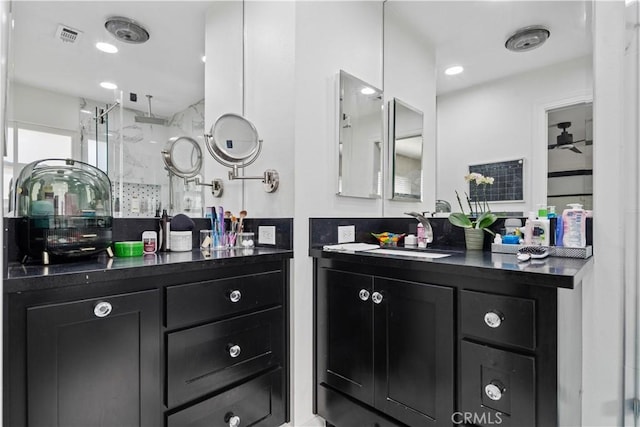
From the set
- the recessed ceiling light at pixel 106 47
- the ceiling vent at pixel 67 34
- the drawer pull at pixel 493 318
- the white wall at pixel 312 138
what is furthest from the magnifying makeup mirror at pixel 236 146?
the drawer pull at pixel 493 318

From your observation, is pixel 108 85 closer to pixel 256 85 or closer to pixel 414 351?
pixel 256 85

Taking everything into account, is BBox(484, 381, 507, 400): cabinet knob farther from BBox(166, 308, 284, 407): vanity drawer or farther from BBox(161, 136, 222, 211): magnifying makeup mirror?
BBox(161, 136, 222, 211): magnifying makeup mirror

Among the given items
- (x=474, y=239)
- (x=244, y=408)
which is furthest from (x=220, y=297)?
(x=474, y=239)

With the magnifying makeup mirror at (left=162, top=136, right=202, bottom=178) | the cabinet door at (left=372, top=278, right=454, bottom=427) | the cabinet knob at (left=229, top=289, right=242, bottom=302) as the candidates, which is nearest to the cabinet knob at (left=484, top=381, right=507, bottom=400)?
the cabinet door at (left=372, top=278, right=454, bottom=427)

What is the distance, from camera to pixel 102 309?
3.30 ft

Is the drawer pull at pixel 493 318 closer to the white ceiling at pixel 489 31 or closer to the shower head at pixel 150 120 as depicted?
the white ceiling at pixel 489 31

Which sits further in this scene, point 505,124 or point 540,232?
point 505,124

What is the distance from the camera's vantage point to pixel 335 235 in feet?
5.62

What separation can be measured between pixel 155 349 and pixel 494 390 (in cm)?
110

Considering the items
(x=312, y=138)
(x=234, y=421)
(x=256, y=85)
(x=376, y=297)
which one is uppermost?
(x=256, y=85)

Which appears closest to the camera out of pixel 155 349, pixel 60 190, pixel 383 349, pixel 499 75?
pixel 155 349

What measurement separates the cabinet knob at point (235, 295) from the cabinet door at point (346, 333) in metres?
0.41

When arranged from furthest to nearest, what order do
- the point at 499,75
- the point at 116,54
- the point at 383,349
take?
the point at 499,75, the point at 116,54, the point at 383,349

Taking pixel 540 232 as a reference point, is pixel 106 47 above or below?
above
